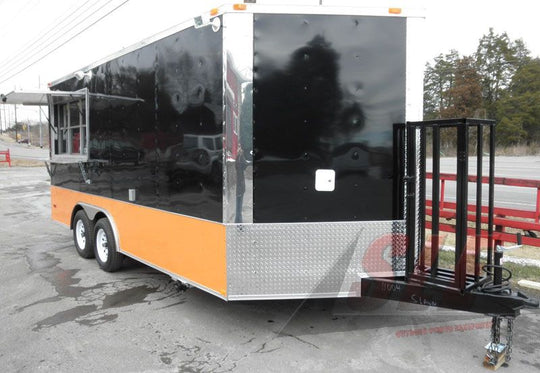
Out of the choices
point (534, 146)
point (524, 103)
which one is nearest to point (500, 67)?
point (524, 103)

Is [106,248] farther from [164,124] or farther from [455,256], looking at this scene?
[455,256]

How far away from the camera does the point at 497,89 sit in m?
48.0

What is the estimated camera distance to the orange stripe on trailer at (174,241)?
4180mm

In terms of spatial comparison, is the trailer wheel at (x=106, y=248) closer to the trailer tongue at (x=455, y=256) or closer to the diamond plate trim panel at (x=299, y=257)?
the diamond plate trim panel at (x=299, y=257)

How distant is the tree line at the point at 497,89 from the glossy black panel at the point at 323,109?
42.6 meters

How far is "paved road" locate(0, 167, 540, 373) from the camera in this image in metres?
3.77

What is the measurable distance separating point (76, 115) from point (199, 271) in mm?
4085

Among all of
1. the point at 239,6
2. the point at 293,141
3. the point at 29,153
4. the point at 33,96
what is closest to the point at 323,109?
the point at 293,141

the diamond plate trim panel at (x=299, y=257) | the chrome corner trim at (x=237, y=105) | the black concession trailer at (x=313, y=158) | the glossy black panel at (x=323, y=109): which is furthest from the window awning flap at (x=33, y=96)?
the diamond plate trim panel at (x=299, y=257)

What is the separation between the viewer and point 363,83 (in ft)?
13.2

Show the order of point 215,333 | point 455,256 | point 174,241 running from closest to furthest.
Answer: point 455,256
point 215,333
point 174,241

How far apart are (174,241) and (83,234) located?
3.13 m

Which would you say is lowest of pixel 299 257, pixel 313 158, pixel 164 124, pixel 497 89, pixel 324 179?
pixel 299 257

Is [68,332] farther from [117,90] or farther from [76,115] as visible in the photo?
[76,115]
